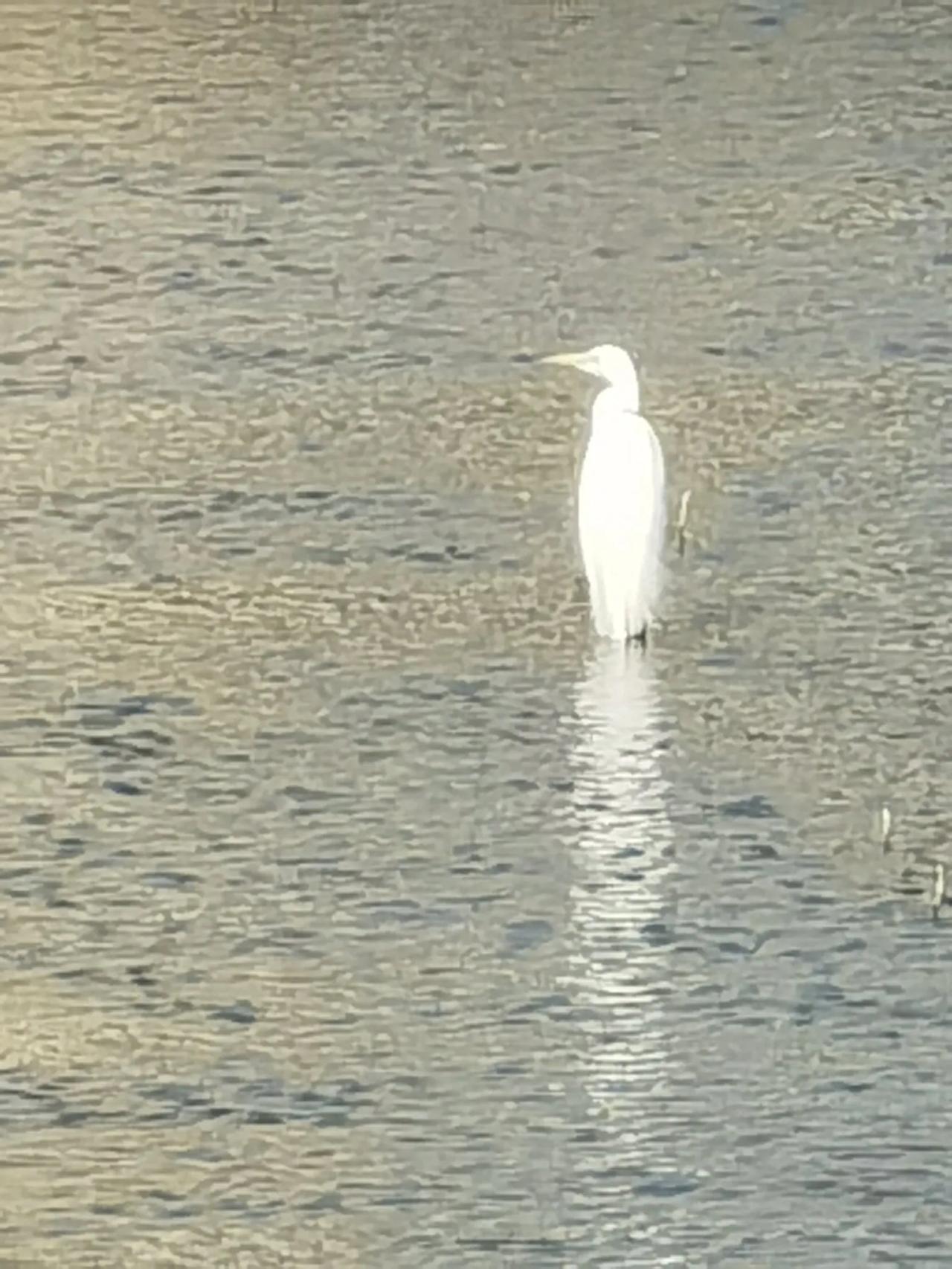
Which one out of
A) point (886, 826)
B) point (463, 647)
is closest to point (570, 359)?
point (463, 647)

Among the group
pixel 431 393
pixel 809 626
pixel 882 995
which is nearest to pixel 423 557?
pixel 431 393

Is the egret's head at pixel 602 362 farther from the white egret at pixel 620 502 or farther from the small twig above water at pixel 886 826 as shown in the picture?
the small twig above water at pixel 886 826

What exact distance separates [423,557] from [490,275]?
14cm

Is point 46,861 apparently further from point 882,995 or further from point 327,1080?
point 882,995

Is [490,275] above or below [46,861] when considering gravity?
above

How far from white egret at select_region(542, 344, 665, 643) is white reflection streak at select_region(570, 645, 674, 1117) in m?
0.02

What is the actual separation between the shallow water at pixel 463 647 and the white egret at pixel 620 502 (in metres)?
0.01

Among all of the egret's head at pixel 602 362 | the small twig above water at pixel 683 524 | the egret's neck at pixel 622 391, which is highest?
the egret's head at pixel 602 362

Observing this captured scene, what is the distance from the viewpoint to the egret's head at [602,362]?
2.58 feet

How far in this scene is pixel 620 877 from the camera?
79cm

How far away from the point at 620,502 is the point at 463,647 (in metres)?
0.10

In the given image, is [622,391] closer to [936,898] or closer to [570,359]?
[570,359]

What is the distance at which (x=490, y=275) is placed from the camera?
31.0 inches

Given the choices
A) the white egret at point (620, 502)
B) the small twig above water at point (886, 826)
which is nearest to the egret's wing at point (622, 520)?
the white egret at point (620, 502)
